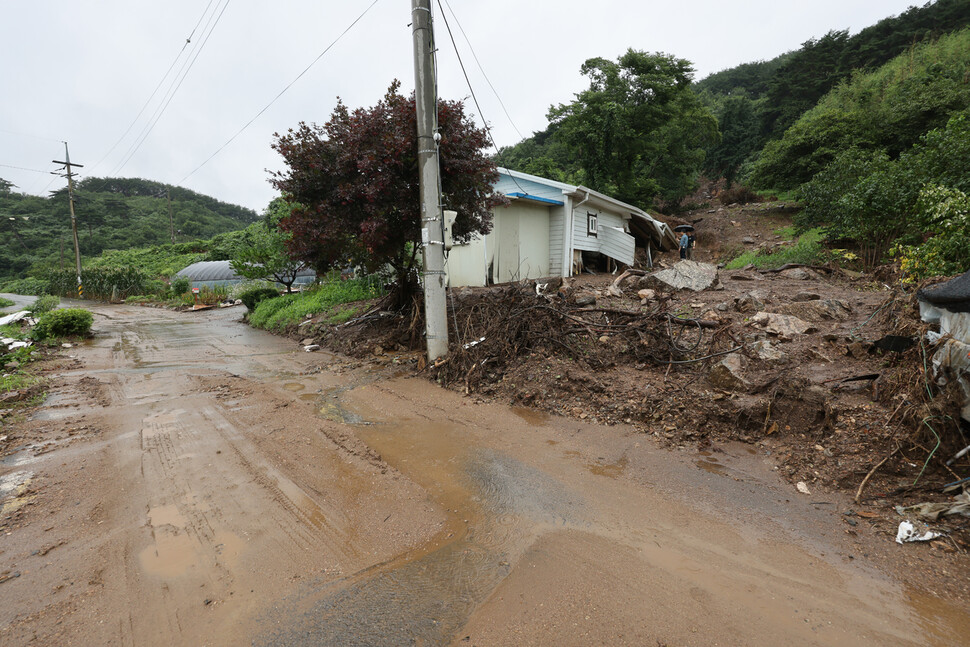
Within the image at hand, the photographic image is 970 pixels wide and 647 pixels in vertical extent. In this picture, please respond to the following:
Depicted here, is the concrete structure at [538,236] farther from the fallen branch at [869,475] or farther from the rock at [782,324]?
the fallen branch at [869,475]

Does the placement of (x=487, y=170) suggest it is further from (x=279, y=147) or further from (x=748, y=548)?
(x=748, y=548)

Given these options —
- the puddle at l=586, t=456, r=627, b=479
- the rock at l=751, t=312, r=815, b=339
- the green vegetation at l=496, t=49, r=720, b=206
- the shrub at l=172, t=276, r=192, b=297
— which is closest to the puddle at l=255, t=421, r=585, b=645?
the puddle at l=586, t=456, r=627, b=479

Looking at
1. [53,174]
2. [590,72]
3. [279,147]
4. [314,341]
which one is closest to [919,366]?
[279,147]

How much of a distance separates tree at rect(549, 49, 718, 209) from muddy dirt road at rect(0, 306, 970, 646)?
2630 centimetres

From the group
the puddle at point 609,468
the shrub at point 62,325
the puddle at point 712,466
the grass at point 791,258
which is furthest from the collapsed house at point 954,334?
the shrub at point 62,325

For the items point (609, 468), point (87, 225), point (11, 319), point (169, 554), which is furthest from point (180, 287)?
point (87, 225)

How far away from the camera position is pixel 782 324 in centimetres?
603

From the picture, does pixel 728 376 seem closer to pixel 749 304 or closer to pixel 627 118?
pixel 749 304

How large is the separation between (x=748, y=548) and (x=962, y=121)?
595 inches

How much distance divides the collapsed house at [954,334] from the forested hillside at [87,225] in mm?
67506

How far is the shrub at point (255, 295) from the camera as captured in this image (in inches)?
629

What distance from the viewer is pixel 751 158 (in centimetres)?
3853

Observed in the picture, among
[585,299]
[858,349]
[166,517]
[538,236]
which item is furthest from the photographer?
[538,236]

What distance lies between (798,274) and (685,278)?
3975 millimetres
